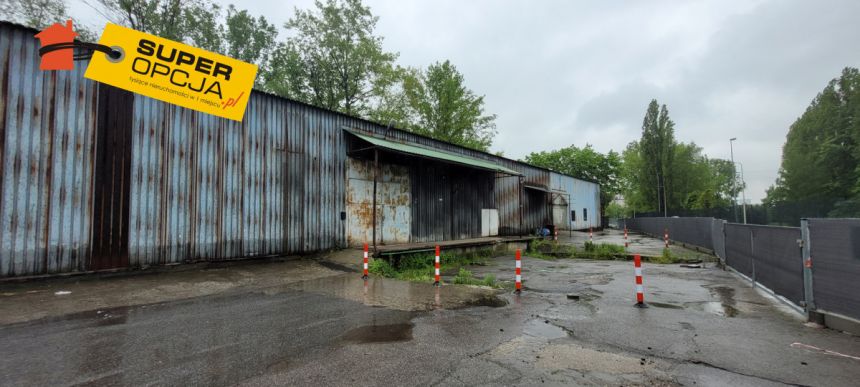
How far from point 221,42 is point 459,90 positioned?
23.0m

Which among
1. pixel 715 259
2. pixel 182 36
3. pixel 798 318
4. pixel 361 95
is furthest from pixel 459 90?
pixel 798 318

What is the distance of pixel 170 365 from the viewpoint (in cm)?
399

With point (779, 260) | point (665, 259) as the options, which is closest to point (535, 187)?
point (665, 259)

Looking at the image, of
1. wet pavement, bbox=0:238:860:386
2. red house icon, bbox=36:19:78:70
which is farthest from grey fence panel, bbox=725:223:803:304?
red house icon, bbox=36:19:78:70

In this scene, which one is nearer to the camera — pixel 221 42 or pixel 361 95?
pixel 221 42

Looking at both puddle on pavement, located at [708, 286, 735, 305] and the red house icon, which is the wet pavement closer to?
puddle on pavement, located at [708, 286, 735, 305]

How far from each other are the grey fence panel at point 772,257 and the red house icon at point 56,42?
604 inches

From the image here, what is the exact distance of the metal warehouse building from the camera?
26.0 ft

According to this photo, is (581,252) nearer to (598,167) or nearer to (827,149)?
(598,167)

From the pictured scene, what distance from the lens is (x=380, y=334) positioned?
5230 mm

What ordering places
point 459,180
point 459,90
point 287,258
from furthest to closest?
point 459,90 < point 459,180 < point 287,258

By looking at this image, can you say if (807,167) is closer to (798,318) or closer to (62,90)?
(798,318)

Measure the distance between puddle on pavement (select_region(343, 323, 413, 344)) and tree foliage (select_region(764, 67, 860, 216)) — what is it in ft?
174

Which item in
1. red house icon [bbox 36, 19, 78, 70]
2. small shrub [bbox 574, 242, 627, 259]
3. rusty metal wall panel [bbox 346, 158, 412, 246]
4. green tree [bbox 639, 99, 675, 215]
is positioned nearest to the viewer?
red house icon [bbox 36, 19, 78, 70]
